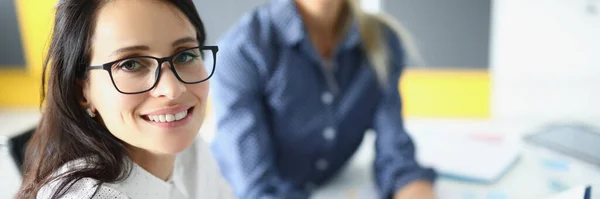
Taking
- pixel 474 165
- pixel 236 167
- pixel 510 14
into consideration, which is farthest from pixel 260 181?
pixel 510 14

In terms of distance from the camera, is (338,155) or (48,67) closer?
(48,67)

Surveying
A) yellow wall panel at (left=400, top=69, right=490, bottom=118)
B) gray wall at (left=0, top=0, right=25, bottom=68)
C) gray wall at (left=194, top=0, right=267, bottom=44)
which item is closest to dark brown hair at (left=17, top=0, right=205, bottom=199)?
gray wall at (left=194, top=0, right=267, bottom=44)

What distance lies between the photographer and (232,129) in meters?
0.91

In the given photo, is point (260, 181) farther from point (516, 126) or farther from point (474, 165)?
point (516, 126)

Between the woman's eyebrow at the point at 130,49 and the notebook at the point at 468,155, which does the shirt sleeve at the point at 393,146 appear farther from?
the woman's eyebrow at the point at 130,49

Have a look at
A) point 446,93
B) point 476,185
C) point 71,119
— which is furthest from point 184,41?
point 446,93

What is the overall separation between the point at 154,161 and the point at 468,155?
76cm

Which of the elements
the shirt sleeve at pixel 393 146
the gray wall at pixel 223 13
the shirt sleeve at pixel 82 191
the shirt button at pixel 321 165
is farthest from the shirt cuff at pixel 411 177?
the gray wall at pixel 223 13

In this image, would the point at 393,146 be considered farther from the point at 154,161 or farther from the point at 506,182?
the point at 154,161

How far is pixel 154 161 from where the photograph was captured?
1.79 feet

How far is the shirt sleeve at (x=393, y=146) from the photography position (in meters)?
0.97

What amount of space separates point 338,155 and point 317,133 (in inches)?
3.0

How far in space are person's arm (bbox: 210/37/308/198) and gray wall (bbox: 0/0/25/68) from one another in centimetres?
126

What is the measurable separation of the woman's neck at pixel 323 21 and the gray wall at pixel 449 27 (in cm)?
71
